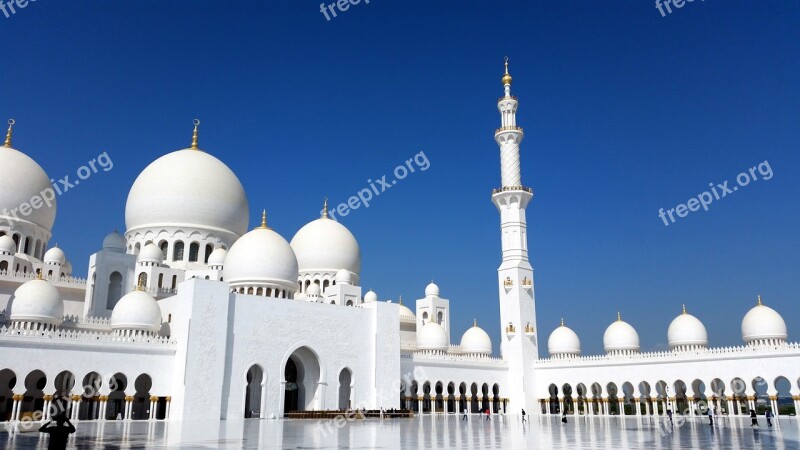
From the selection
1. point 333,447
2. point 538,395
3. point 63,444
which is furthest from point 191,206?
point 63,444

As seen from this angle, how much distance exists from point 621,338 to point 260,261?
651 inches

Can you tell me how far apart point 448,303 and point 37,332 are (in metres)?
20.8

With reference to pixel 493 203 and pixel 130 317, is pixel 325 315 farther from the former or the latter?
pixel 493 203

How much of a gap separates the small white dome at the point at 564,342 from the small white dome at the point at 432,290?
21.1 ft

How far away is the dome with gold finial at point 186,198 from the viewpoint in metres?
27.8

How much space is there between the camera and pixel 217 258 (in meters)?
26.6

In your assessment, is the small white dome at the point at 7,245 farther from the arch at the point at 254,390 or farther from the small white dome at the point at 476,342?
the small white dome at the point at 476,342

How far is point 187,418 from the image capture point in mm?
20328

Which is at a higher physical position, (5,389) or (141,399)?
(5,389)

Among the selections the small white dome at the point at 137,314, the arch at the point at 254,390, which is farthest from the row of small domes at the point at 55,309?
the arch at the point at 254,390

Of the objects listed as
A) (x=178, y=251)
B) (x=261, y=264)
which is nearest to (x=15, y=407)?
(x=261, y=264)

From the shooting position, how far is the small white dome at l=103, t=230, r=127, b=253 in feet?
88.2

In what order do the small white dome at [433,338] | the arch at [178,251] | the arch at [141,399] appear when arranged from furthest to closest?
the small white dome at [433,338] < the arch at [178,251] < the arch at [141,399]

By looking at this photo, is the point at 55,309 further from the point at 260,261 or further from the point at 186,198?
the point at 186,198
